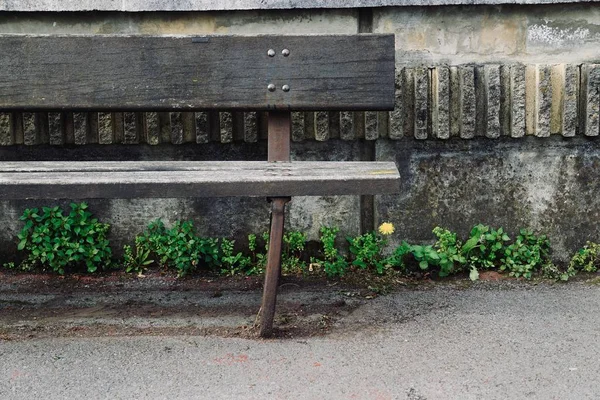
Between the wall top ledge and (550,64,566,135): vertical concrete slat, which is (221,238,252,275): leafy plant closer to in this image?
the wall top ledge

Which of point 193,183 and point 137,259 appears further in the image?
point 137,259

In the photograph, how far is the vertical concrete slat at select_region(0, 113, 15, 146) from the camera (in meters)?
4.12

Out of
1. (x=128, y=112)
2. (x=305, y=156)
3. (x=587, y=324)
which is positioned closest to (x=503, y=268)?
(x=587, y=324)

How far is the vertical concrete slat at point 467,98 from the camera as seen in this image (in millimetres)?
4082

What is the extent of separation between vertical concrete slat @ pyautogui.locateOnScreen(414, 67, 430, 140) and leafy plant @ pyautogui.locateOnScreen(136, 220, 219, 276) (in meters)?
1.14

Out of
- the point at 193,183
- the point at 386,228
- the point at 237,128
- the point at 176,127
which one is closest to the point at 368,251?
the point at 386,228

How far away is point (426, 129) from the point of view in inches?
162

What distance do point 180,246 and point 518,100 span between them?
177 cm

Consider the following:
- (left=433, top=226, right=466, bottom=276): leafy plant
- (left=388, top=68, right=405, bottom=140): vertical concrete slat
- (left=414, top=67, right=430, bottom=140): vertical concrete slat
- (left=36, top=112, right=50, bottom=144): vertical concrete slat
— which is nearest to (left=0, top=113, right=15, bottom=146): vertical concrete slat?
(left=36, top=112, right=50, bottom=144): vertical concrete slat

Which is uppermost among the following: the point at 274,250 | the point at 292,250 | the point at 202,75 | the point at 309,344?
the point at 202,75

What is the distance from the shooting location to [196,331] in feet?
11.2

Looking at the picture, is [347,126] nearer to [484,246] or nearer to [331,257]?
[331,257]

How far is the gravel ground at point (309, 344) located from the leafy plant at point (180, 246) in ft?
0.67

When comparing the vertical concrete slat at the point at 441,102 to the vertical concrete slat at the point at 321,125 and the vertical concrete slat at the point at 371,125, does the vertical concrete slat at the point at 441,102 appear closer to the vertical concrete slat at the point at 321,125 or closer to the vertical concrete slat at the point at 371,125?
the vertical concrete slat at the point at 371,125
